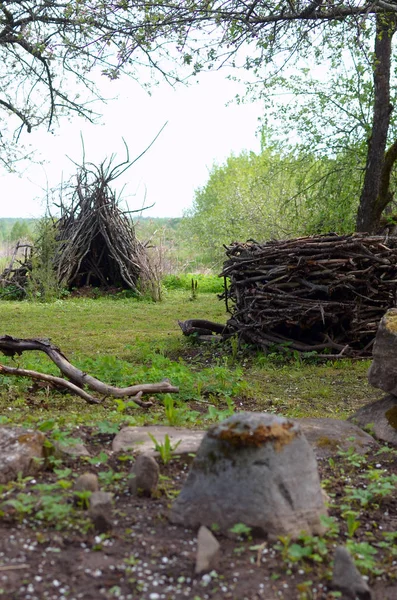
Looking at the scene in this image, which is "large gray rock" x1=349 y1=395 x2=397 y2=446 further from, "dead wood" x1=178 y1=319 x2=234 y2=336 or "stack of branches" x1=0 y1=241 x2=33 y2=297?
"stack of branches" x1=0 y1=241 x2=33 y2=297

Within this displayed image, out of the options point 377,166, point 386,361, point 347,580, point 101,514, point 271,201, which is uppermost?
point 271,201

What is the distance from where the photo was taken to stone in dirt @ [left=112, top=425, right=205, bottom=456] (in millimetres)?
2939

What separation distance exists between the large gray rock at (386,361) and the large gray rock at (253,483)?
1.87m

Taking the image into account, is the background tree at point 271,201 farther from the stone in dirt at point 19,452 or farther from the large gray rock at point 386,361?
the stone in dirt at point 19,452

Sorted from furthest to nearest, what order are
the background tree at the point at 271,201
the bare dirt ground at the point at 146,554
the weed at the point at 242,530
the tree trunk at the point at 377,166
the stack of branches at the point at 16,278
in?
the stack of branches at the point at 16,278, the background tree at the point at 271,201, the tree trunk at the point at 377,166, the weed at the point at 242,530, the bare dirt ground at the point at 146,554

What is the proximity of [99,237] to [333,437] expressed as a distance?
12808mm

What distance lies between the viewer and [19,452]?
105 inches

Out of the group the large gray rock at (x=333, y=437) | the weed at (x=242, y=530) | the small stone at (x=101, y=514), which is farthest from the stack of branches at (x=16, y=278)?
the weed at (x=242, y=530)

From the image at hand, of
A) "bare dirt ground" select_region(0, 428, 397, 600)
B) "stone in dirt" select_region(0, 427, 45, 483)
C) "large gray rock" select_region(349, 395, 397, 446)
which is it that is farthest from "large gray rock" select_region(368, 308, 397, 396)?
"stone in dirt" select_region(0, 427, 45, 483)

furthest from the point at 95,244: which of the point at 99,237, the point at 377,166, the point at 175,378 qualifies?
the point at 175,378

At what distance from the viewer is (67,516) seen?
2.26 metres

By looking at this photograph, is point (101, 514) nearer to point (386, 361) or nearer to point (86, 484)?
point (86, 484)

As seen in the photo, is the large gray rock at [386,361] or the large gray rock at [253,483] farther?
the large gray rock at [386,361]

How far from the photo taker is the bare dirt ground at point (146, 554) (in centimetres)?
192
